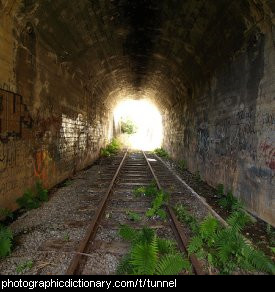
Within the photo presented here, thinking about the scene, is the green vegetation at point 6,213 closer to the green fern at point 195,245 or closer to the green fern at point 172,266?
the green fern at point 172,266

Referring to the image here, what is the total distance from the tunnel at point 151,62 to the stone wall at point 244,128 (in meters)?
0.02

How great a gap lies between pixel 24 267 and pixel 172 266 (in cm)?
191

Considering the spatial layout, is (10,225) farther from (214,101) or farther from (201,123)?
(201,123)

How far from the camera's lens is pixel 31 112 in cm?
718

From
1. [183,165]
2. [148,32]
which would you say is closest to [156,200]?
[148,32]

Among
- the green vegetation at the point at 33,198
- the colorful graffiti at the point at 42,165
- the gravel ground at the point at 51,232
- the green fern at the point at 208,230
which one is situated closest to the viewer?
Answer: the gravel ground at the point at 51,232

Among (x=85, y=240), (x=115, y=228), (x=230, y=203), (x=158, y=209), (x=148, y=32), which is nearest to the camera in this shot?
(x=85, y=240)

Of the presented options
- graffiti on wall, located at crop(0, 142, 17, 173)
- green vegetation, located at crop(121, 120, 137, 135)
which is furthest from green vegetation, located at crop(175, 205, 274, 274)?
green vegetation, located at crop(121, 120, 137, 135)

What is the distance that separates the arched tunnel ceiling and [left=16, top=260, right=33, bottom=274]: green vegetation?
16.1ft

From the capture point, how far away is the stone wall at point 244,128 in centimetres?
585

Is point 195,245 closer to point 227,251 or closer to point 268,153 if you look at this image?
point 227,251

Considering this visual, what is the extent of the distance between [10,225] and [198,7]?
6.40 m

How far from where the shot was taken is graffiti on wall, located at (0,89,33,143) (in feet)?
18.7

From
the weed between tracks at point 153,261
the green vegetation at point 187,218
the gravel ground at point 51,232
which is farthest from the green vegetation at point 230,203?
the gravel ground at point 51,232
